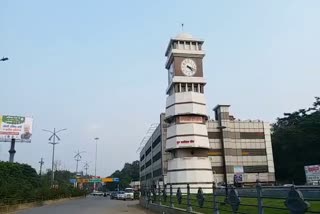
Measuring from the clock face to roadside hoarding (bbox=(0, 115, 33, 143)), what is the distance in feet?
87.3

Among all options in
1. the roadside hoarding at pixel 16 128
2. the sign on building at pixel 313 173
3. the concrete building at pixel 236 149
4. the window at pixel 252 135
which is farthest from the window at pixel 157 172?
the sign on building at pixel 313 173

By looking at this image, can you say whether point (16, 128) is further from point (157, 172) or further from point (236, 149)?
point (236, 149)

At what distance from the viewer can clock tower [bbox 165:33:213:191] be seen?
1950 inches

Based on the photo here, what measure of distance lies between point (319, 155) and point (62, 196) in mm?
44939

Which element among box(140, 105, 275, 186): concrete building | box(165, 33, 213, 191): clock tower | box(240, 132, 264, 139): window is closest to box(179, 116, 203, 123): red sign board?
box(165, 33, 213, 191): clock tower

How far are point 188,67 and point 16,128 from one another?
2893cm

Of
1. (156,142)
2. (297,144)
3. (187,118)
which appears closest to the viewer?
(187,118)

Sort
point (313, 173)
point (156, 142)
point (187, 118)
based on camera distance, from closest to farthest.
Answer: point (313, 173)
point (187, 118)
point (156, 142)

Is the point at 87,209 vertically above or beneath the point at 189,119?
beneath

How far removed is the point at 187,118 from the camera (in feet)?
166

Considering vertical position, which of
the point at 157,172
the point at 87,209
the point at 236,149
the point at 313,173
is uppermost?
the point at 236,149

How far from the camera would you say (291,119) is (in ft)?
268

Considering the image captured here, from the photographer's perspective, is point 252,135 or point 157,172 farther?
point 157,172

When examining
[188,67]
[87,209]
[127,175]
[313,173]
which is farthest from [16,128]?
[127,175]
